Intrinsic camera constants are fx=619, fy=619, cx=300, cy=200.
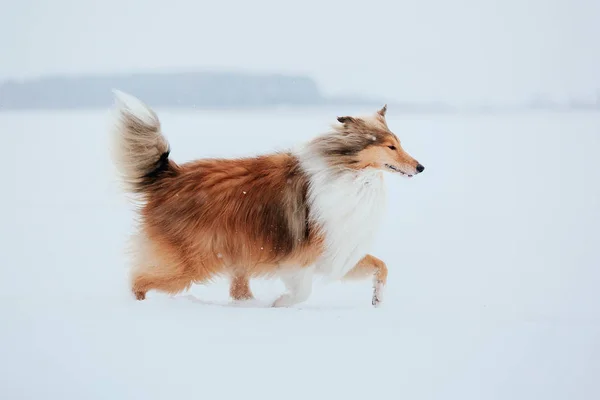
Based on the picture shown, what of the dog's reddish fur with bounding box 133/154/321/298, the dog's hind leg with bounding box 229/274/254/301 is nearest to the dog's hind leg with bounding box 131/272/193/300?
the dog's reddish fur with bounding box 133/154/321/298

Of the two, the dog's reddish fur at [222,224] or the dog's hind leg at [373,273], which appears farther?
the dog's hind leg at [373,273]

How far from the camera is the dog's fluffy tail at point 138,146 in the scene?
3570mm

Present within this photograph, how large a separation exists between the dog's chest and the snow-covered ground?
0.30m

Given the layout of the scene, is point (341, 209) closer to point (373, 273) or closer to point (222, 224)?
point (373, 273)

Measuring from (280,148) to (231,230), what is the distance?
0.64m

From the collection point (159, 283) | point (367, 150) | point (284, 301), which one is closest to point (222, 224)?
point (159, 283)

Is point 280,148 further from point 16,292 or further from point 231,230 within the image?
point 16,292

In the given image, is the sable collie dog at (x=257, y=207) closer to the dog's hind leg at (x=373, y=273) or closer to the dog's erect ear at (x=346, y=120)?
the dog's erect ear at (x=346, y=120)

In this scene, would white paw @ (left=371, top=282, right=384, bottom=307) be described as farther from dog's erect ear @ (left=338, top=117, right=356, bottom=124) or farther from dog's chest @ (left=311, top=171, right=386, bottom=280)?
dog's erect ear @ (left=338, top=117, right=356, bottom=124)

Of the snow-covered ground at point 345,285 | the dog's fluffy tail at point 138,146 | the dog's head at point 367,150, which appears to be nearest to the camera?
the snow-covered ground at point 345,285

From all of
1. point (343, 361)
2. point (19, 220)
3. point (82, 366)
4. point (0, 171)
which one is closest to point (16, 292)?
point (82, 366)

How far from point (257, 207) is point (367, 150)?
0.74 meters

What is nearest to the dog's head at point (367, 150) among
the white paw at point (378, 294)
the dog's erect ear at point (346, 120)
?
the dog's erect ear at point (346, 120)

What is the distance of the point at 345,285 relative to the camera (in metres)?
4.46
